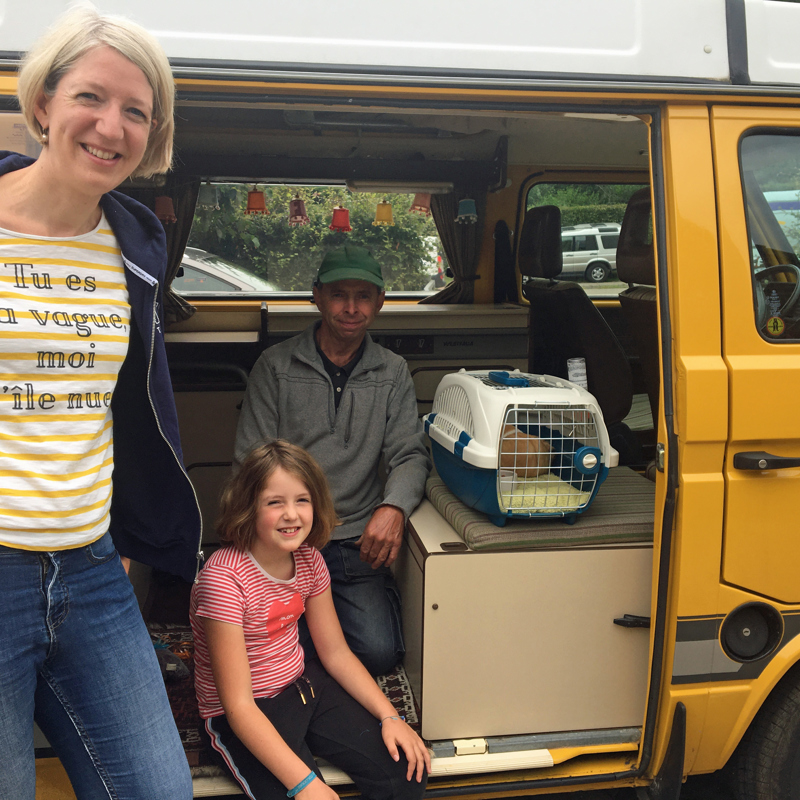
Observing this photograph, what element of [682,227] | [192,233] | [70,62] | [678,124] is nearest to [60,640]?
[70,62]

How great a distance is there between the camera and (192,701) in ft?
7.80

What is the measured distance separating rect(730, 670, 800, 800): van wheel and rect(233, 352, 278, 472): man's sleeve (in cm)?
177

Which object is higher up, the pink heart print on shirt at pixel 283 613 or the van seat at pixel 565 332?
the van seat at pixel 565 332

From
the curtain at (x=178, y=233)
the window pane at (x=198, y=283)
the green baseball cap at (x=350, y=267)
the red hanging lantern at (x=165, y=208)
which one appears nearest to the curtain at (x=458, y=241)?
the window pane at (x=198, y=283)

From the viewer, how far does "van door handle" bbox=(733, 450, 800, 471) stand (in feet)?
6.29

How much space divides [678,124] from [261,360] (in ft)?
5.22

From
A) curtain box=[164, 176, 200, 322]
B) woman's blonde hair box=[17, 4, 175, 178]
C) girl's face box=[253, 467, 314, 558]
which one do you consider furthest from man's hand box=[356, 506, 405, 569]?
curtain box=[164, 176, 200, 322]

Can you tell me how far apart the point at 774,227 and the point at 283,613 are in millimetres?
1696

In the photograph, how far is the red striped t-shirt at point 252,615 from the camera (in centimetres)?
195

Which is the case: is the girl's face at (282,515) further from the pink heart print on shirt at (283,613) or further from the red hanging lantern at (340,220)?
the red hanging lantern at (340,220)

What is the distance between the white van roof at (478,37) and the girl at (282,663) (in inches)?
41.1

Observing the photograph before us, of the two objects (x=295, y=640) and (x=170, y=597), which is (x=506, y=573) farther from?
(x=170, y=597)

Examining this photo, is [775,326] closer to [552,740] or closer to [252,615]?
[552,740]

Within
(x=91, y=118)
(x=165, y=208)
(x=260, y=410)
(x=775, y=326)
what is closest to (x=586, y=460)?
(x=775, y=326)
